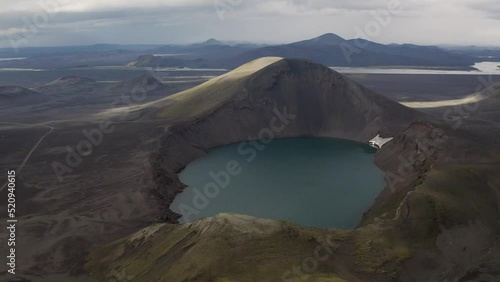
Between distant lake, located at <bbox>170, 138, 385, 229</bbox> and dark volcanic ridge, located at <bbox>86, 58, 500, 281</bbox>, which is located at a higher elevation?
dark volcanic ridge, located at <bbox>86, 58, 500, 281</bbox>

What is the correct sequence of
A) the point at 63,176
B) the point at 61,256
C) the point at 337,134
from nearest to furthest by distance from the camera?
the point at 61,256 → the point at 63,176 → the point at 337,134

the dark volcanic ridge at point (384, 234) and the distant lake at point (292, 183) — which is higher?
the dark volcanic ridge at point (384, 234)

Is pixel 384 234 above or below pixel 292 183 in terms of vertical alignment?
above

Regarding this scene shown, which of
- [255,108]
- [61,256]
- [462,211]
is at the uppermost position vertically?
[255,108]

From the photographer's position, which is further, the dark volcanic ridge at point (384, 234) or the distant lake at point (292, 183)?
the distant lake at point (292, 183)

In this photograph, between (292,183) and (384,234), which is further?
(292,183)

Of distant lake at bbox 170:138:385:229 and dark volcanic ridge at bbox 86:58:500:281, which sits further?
distant lake at bbox 170:138:385:229

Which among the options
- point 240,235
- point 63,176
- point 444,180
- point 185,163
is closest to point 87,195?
point 63,176

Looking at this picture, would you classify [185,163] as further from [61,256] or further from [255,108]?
[61,256]
